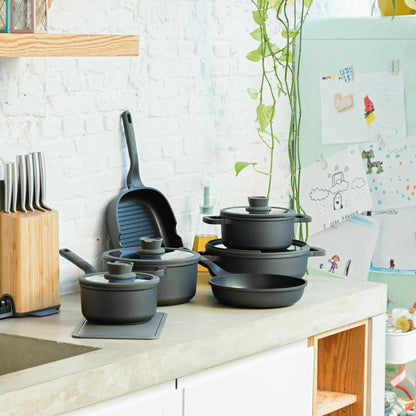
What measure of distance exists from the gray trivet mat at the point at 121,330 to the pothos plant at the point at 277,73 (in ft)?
4.09

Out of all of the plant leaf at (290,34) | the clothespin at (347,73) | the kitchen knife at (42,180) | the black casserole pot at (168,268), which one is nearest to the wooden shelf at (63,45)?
the kitchen knife at (42,180)

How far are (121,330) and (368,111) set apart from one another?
1.80m

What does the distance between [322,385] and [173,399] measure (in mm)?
991

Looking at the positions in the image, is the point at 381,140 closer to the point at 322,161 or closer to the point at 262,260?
the point at 322,161

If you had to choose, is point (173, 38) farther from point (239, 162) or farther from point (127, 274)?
point (127, 274)

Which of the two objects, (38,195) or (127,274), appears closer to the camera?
(127,274)

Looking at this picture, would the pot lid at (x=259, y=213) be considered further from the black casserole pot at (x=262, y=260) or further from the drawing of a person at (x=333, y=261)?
the drawing of a person at (x=333, y=261)

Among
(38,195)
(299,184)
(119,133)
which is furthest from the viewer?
(299,184)

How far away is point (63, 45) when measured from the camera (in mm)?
2324

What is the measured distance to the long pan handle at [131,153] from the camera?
302 centimetres

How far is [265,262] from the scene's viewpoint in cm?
282

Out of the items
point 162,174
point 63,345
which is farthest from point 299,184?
point 63,345

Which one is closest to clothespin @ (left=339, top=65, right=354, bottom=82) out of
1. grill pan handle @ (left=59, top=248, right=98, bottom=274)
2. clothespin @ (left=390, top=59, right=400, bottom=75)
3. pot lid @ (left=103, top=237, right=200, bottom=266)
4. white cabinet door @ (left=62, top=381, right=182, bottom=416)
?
clothespin @ (left=390, top=59, right=400, bottom=75)

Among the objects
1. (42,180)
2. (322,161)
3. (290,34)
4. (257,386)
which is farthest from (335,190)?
(42,180)
